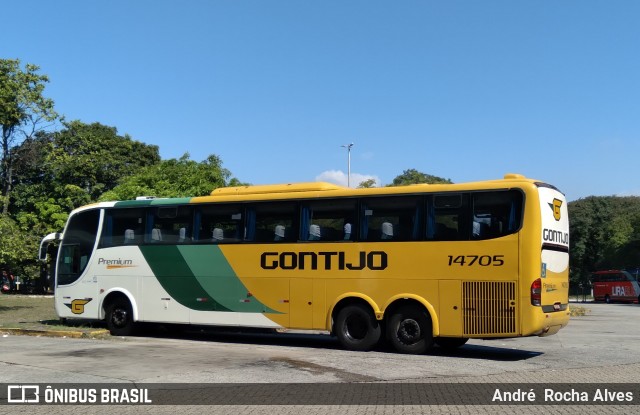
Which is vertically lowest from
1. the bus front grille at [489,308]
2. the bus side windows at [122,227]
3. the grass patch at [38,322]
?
the grass patch at [38,322]

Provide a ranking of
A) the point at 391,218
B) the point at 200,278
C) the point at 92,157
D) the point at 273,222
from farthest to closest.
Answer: the point at 92,157
the point at 200,278
the point at 273,222
the point at 391,218

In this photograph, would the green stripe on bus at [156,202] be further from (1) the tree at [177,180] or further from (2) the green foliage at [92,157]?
(2) the green foliage at [92,157]

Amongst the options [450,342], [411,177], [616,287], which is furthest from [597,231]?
[450,342]

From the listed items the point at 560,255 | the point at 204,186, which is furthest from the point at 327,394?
the point at 204,186

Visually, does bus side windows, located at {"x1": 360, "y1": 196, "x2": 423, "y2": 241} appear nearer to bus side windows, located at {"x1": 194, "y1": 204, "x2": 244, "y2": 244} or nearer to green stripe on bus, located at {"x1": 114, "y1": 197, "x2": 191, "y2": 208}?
bus side windows, located at {"x1": 194, "y1": 204, "x2": 244, "y2": 244}

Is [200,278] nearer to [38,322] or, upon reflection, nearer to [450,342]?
[450,342]

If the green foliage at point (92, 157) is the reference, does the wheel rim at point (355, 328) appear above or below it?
below

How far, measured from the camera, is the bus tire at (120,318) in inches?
674

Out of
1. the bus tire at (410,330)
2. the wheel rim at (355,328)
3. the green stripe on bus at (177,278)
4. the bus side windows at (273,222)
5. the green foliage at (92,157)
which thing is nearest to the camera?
the bus tire at (410,330)

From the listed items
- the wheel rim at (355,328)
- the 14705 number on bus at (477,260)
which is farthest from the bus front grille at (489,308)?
the wheel rim at (355,328)

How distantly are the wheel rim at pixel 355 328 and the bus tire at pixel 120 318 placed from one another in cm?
633

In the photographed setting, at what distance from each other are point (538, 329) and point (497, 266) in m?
1.43

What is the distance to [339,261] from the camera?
14.3 m

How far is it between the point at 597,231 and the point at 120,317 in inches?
2808
